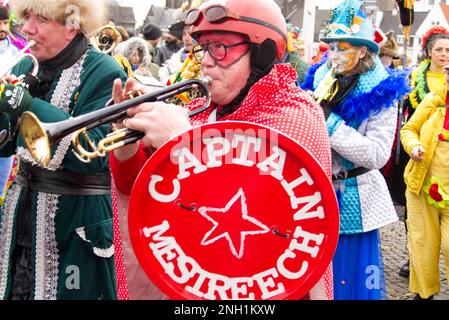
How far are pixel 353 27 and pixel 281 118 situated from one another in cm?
228

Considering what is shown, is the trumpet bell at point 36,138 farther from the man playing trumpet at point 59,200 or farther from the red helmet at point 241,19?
the man playing trumpet at point 59,200

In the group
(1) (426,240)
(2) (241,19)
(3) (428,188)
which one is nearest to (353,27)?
(3) (428,188)

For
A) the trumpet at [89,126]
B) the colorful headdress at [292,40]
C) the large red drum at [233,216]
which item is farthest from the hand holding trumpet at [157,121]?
the colorful headdress at [292,40]

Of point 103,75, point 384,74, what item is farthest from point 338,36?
point 103,75

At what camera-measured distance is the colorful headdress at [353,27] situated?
400 centimetres

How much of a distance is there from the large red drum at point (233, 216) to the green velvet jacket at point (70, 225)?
46.7 inches

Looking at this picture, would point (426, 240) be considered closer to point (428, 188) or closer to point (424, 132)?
point (428, 188)

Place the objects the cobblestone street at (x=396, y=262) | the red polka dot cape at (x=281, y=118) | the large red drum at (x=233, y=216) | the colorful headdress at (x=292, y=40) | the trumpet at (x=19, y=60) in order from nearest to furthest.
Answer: the large red drum at (x=233, y=216) < the red polka dot cape at (x=281, y=118) < the trumpet at (x=19, y=60) < the cobblestone street at (x=396, y=262) < the colorful headdress at (x=292, y=40)

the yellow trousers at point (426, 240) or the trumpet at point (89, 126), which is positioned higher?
the trumpet at point (89, 126)

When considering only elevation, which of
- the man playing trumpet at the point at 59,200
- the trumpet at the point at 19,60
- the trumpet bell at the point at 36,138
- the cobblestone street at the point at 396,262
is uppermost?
the trumpet bell at the point at 36,138

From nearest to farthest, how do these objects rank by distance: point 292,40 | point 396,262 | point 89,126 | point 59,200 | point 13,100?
point 89,126, point 13,100, point 59,200, point 396,262, point 292,40

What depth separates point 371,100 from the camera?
3814 millimetres
